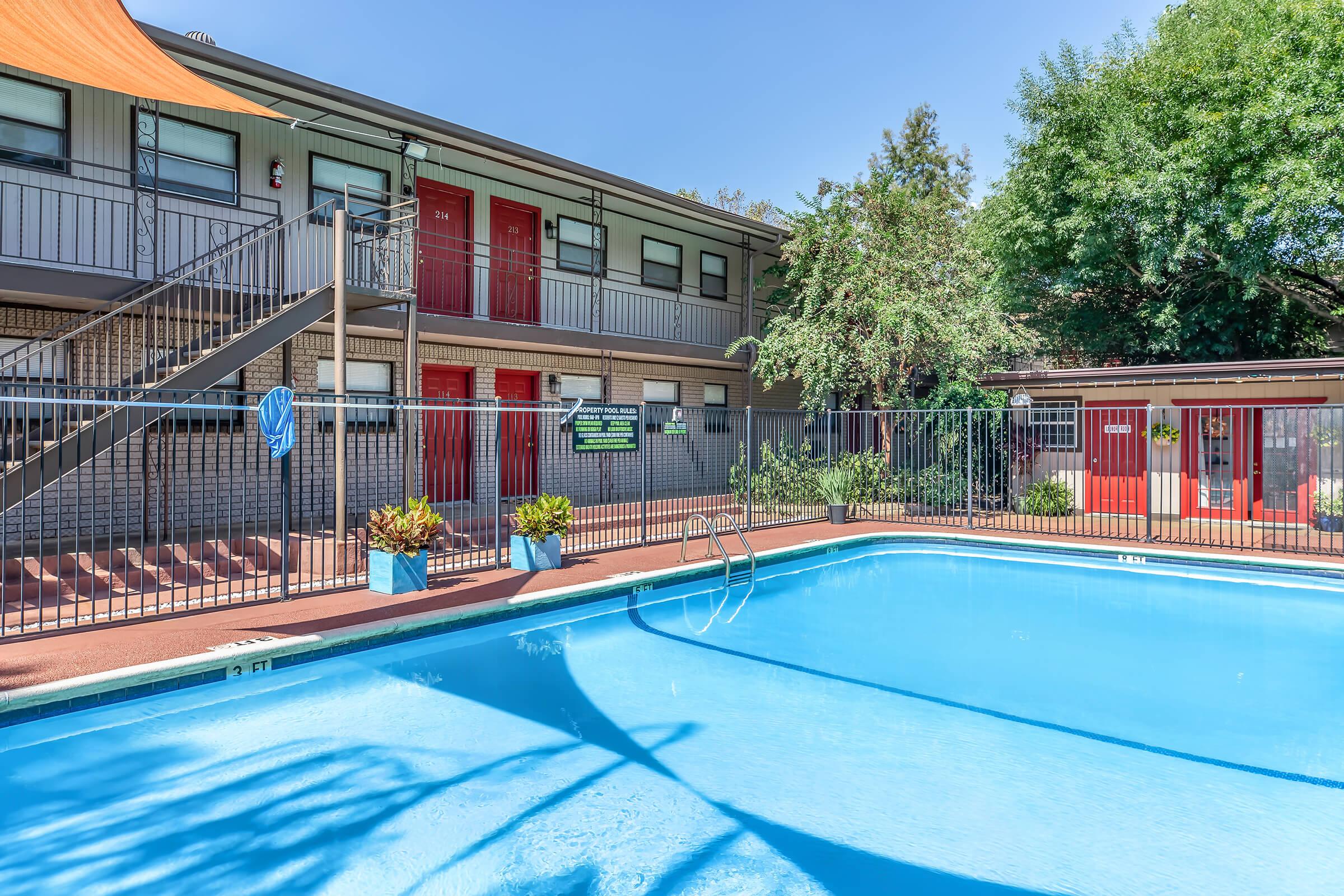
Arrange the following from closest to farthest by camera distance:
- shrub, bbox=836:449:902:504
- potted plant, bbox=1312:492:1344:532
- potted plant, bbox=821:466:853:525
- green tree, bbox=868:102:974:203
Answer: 1. potted plant, bbox=1312:492:1344:532
2. potted plant, bbox=821:466:853:525
3. shrub, bbox=836:449:902:504
4. green tree, bbox=868:102:974:203

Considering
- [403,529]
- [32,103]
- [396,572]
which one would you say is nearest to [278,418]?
[403,529]

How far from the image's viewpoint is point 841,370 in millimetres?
15039

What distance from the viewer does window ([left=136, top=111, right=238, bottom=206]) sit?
9930 millimetres

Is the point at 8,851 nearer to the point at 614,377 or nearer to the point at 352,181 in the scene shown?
the point at 352,181

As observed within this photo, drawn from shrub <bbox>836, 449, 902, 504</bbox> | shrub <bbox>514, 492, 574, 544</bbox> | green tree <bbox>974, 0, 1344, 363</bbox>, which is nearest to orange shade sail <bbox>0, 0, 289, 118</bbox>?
shrub <bbox>514, 492, 574, 544</bbox>

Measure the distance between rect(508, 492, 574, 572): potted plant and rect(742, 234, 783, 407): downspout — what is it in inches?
280

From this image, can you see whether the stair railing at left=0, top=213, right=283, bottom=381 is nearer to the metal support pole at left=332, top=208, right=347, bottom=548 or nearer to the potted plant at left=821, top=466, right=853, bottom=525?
the metal support pole at left=332, top=208, right=347, bottom=548

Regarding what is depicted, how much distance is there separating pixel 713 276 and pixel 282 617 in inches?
534

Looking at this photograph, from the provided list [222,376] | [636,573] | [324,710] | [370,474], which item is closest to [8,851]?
[324,710]

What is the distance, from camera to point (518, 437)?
14133mm

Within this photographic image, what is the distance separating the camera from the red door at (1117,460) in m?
15.8

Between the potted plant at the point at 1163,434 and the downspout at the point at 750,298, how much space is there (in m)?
7.72

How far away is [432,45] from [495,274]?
7437 mm

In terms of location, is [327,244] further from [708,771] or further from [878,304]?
[708,771]
